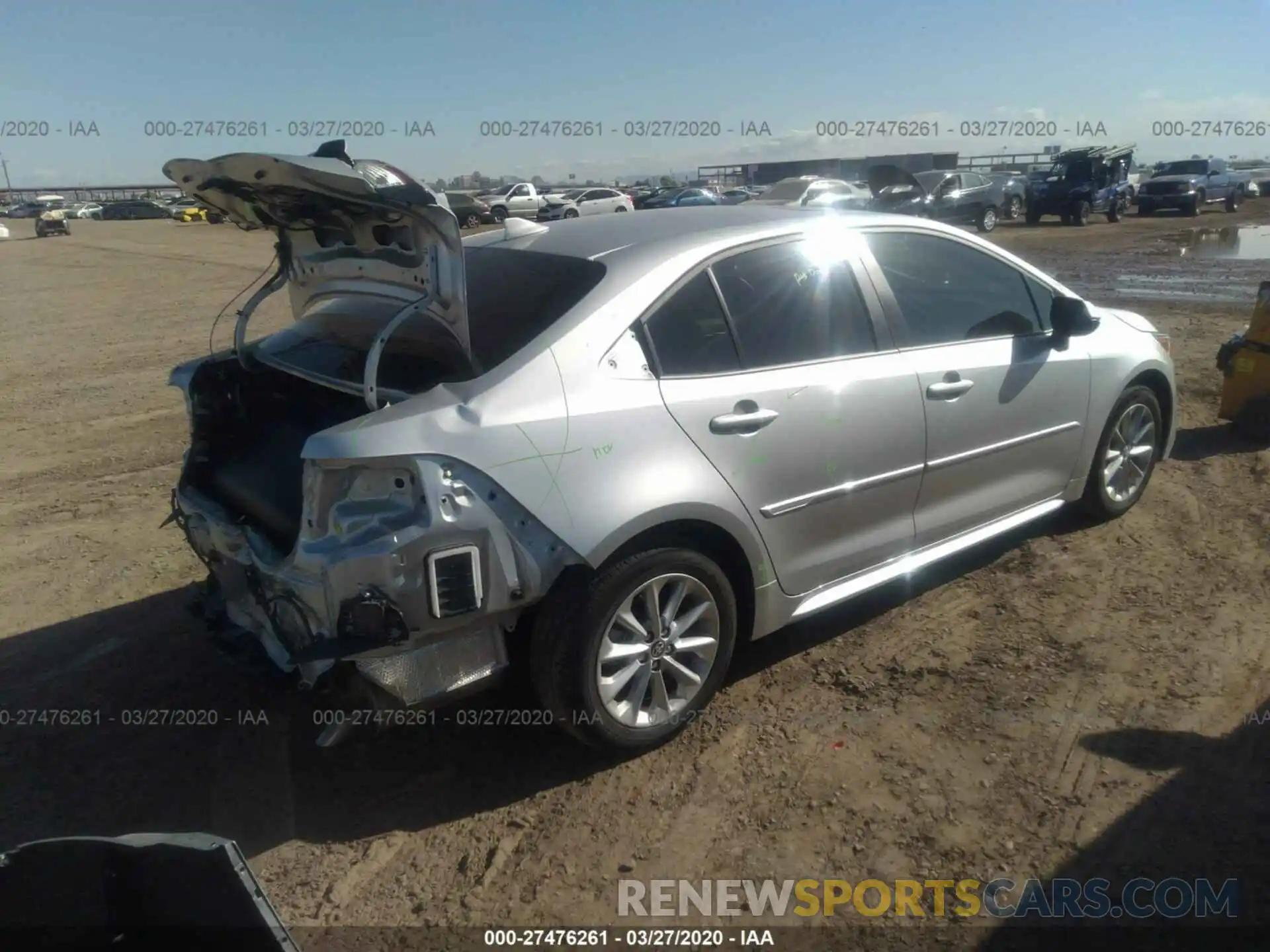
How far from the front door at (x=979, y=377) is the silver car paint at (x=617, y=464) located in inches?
1.7

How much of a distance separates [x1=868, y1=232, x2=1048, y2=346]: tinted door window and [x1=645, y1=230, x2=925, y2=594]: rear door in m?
0.21

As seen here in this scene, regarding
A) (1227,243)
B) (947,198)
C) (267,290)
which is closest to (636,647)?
(267,290)

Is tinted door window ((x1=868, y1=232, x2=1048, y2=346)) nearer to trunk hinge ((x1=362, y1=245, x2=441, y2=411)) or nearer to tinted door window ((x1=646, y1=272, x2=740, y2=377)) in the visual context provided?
tinted door window ((x1=646, y1=272, x2=740, y2=377))

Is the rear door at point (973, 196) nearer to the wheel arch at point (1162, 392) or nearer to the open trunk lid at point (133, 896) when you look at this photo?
the wheel arch at point (1162, 392)

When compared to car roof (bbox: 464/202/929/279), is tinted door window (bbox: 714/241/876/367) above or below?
below

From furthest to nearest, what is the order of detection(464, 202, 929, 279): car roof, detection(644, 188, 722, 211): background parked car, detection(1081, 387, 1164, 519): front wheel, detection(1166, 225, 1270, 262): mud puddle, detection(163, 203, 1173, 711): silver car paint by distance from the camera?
detection(644, 188, 722, 211): background parked car, detection(1166, 225, 1270, 262): mud puddle, detection(1081, 387, 1164, 519): front wheel, detection(464, 202, 929, 279): car roof, detection(163, 203, 1173, 711): silver car paint

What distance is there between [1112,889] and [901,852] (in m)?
0.56

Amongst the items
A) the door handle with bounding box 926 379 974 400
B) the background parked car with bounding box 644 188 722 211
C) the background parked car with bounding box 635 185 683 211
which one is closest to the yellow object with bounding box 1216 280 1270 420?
the door handle with bounding box 926 379 974 400

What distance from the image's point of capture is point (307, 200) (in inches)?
117

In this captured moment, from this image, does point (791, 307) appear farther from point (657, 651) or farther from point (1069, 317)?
point (1069, 317)

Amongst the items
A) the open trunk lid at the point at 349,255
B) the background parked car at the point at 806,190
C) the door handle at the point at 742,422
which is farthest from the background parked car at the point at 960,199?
the open trunk lid at the point at 349,255

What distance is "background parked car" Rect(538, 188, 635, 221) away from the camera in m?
35.3

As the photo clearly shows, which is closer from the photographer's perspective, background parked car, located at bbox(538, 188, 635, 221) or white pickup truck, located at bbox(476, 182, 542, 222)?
background parked car, located at bbox(538, 188, 635, 221)

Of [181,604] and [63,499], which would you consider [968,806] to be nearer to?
[181,604]
